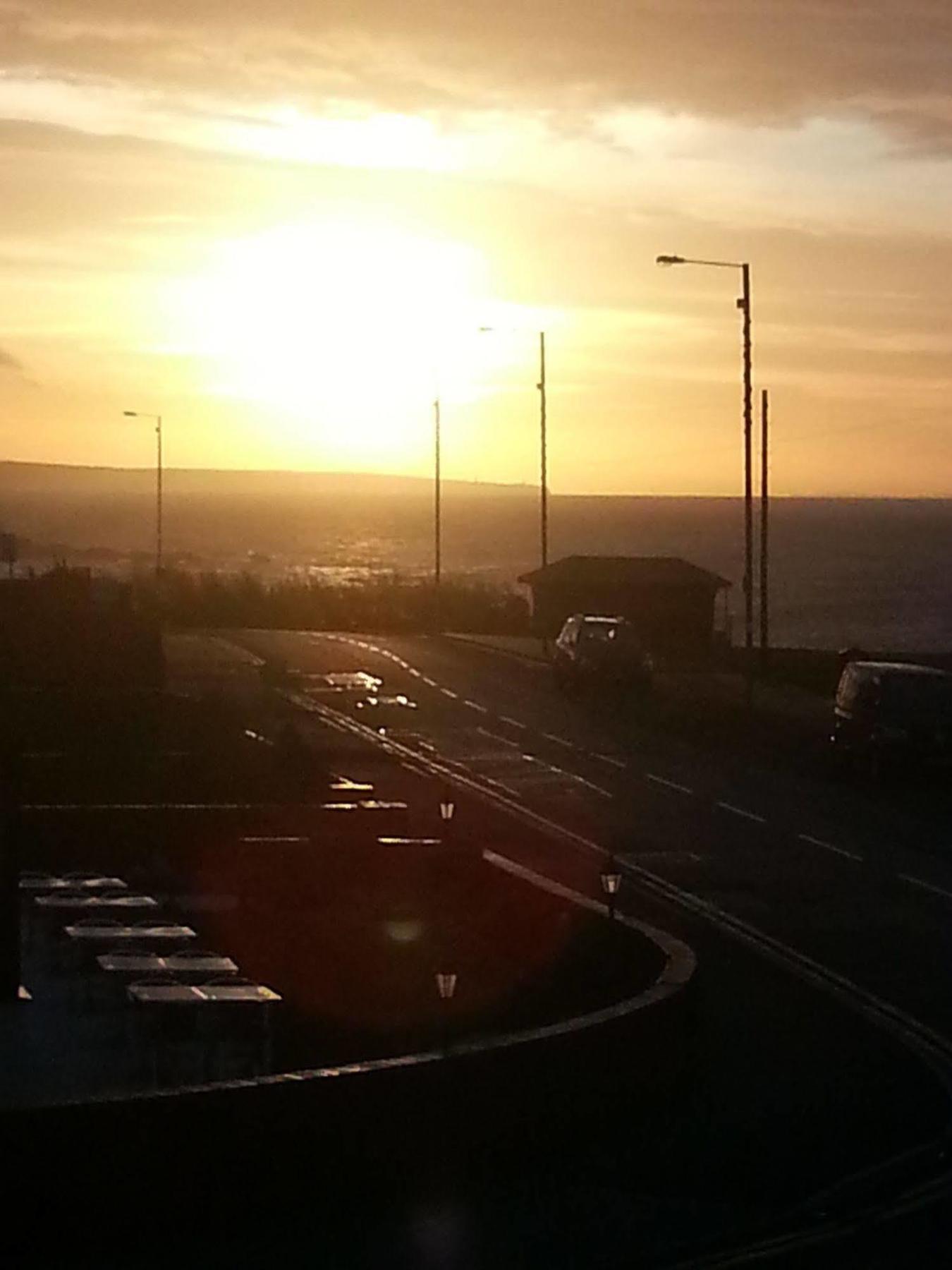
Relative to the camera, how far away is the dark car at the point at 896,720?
115ft

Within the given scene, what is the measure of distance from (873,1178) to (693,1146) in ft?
4.03

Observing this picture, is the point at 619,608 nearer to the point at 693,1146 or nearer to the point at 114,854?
the point at 114,854

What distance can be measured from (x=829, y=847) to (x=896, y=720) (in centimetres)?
701

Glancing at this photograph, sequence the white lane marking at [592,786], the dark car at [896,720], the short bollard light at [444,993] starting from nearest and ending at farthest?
the short bollard light at [444,993] → the white lane marking at [592,786] → the dark car at [896,720]

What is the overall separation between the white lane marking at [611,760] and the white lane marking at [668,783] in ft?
3.34

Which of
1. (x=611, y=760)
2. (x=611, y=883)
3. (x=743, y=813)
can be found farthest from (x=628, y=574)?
(x=611, y=883)

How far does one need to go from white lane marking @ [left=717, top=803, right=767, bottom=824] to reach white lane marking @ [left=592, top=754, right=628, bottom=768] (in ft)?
15.3

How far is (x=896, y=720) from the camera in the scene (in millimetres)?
35156

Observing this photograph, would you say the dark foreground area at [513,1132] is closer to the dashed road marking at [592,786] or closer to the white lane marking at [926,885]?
the white lane marking at [926,885]

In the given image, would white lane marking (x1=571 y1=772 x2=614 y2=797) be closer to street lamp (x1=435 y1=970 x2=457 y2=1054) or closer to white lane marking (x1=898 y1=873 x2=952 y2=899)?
white lane marking (x1=898 y1=873 x2=952 y2=899)

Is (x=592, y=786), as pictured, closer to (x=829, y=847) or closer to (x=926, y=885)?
(x=829, y=847)

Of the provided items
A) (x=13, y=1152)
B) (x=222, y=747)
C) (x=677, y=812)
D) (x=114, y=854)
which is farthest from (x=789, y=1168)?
(x=222, y=747)

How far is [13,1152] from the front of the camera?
1208cm

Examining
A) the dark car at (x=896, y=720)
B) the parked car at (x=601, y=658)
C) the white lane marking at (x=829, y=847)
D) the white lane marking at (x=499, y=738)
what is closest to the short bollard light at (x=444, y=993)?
the white lane marking at (x=829, y=847)
